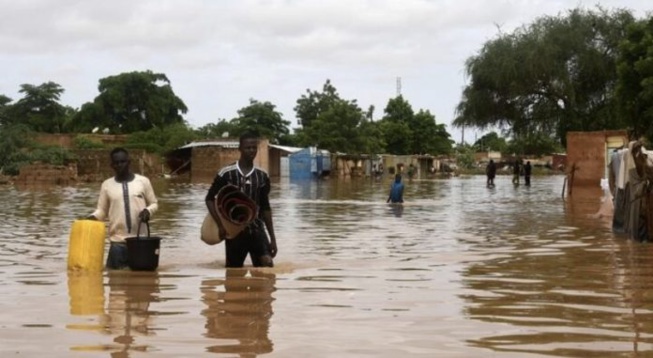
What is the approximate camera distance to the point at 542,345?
5594 mm

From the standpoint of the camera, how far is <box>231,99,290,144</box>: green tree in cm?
8838

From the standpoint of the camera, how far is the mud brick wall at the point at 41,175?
43.7 meters

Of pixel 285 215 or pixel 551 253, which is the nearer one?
pixel 551 253

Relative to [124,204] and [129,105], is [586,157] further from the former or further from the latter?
[129,105]

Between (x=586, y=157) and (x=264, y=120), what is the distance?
57.3 m

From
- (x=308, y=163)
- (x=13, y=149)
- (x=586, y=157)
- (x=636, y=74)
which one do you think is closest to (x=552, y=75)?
(x=586, y=157)

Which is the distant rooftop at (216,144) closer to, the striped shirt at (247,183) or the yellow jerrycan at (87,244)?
the yellow jerrycan at (87,244)

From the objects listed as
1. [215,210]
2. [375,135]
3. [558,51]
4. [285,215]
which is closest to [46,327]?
[215,210]

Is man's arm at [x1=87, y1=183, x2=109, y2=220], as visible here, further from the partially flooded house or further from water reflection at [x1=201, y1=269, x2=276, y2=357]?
the partially flooded house

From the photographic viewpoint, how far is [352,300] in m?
7.50

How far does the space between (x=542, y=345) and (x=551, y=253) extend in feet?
19.9

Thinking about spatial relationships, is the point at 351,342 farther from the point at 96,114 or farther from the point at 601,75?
the point at 96,114

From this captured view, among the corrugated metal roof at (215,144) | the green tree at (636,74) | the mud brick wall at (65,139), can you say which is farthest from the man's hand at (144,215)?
the corrugated metal roof at (215,144)

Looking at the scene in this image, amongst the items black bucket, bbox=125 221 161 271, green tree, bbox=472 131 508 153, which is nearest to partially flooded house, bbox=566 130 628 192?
black bucket, bbox=125 221 161 271
